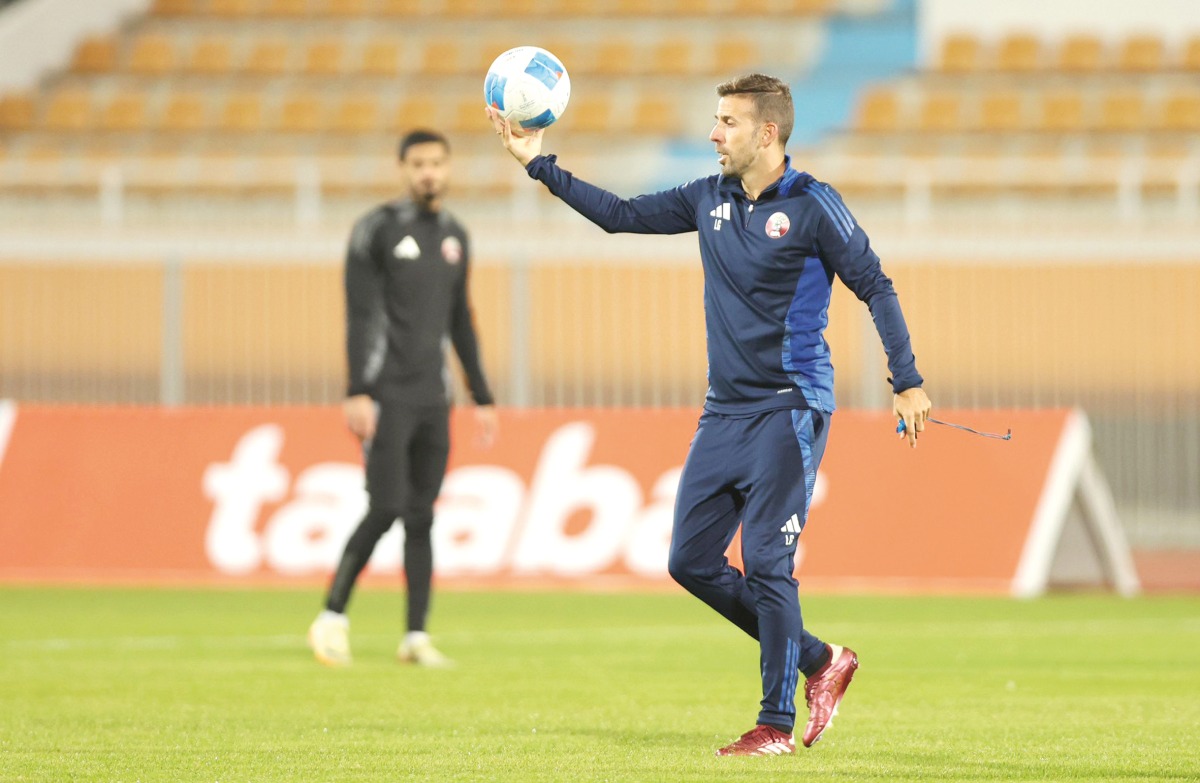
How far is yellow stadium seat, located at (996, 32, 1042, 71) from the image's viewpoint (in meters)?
24.7

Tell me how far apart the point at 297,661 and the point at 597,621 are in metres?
2.87

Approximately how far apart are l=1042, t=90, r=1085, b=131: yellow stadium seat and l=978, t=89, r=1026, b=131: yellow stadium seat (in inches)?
11.6

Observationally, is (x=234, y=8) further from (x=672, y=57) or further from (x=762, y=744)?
(x=762, y=744)

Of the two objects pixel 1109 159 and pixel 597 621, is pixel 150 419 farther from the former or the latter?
pixel 1109 159

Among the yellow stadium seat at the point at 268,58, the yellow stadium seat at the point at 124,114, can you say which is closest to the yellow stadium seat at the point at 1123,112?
the yellow stadium seat at the point at 268,58

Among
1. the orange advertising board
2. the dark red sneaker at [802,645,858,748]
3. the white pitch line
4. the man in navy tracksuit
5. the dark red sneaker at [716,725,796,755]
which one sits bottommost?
the orange advertising board

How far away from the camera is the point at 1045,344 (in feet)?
53.2

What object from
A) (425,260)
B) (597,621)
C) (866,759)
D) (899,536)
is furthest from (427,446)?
(899,536)

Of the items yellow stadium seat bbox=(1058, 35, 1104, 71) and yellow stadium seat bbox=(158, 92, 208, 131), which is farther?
yellow stadium seat bbox=(158, 92, 208, 131)

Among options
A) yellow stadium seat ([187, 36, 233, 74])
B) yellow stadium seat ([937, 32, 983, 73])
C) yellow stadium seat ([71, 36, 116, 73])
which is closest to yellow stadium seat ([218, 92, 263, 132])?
yellow stadium seat ([187, 36, 233, 74])

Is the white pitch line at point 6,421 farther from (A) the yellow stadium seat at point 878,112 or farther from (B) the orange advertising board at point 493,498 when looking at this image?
(A) the yellow stadium seat at point 878,112

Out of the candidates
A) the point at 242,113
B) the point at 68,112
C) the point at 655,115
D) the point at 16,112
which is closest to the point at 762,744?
the point at 655,115

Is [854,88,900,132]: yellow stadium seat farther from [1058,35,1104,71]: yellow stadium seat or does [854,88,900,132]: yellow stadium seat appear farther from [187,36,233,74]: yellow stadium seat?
[187,36,233,74]: yellow stadium seat

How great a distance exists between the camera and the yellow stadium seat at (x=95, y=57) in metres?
26.2
